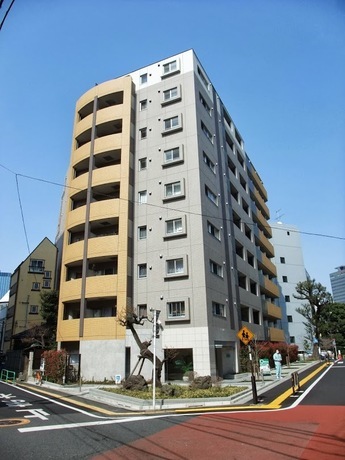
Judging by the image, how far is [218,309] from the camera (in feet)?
85.1

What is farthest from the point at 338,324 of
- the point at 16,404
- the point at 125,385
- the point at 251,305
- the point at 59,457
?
the point at 59,457

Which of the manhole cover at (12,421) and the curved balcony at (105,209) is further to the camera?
the curved balcony at (105,209)

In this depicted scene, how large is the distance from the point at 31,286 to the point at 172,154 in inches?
1085

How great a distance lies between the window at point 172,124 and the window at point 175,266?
36.3 feet

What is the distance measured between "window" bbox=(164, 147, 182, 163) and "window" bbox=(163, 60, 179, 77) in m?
7.74

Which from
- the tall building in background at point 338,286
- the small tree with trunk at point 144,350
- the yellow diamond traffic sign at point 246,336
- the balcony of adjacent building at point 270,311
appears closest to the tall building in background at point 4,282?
the tall building in background at point 338,286

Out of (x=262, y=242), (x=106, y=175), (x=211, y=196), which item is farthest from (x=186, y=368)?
(x=262, y=242)

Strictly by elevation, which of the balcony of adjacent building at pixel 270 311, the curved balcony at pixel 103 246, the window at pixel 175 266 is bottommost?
the balcony of adjacent building at pixel 270 311

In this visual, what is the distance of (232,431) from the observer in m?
8.44

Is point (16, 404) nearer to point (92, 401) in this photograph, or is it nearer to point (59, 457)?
point (92, 401)

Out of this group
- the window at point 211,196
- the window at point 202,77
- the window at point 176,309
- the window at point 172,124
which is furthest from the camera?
the window at point 202,77

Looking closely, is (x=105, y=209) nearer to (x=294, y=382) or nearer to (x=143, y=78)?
(x=143, y=78)

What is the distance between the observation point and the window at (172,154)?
91.6 feet

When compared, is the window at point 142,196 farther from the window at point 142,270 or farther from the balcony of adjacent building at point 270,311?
the balcony of adjacent building at point 270,311
